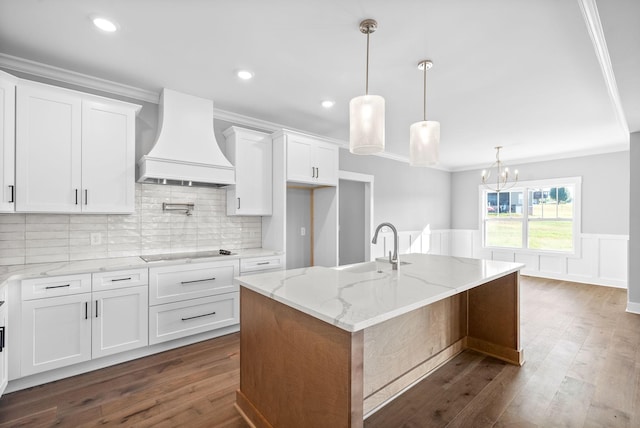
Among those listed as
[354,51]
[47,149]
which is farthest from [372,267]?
[47,149]

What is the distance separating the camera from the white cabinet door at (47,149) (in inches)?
93.6

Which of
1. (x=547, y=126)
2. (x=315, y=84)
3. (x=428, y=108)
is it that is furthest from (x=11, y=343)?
(x=547, y=126)

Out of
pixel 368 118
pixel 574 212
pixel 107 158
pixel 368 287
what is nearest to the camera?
pixel 368 287

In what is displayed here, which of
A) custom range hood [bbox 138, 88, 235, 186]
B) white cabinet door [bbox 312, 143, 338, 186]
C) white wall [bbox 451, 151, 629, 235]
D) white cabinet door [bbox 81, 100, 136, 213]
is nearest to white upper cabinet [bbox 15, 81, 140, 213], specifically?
white cabinet door [bbox 81, 100, 136, 213]

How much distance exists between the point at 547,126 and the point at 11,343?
615 centimetres

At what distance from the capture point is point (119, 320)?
2.60 meters

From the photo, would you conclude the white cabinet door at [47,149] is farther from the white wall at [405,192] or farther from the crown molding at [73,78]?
the white wall at [405,192]

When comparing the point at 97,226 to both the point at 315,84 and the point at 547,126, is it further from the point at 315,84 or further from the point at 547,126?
the point at 547,126

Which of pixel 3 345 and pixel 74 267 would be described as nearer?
pixel 3 345

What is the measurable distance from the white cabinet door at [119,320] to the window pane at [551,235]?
23.4 feet

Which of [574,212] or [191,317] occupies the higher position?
[574,212]

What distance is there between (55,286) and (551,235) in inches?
307

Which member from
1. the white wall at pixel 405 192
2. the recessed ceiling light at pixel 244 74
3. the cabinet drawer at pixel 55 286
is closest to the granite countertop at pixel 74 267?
the cabinet drawer at pixel 55 286

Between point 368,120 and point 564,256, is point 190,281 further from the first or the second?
point 564,256
